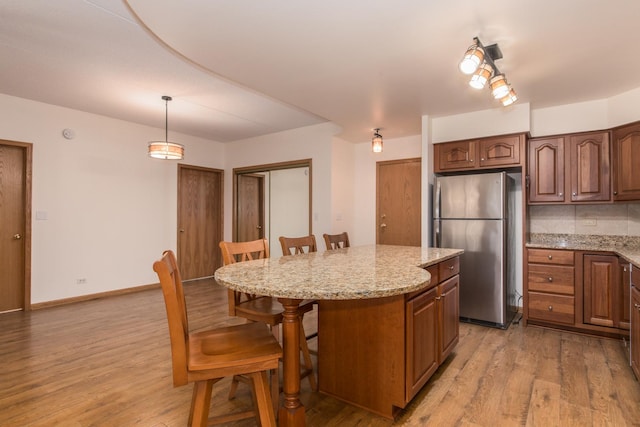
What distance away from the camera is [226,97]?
12.6 feet

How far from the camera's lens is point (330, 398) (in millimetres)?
2057

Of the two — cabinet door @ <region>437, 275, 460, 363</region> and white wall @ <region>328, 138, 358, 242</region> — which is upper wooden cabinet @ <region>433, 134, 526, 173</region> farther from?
cabinet door @ <region>437, 275, 460, 363</region>

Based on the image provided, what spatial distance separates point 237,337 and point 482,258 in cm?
282

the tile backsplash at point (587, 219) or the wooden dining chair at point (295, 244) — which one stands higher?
the tile backsplash at point (587, 219)

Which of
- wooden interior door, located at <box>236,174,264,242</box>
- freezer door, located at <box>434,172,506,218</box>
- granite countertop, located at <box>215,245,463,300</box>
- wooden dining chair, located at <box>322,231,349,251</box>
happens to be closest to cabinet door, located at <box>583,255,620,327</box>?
freezer door, located at <box>434,172,506,218</box>

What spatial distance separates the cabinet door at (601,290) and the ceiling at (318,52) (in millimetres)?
1652

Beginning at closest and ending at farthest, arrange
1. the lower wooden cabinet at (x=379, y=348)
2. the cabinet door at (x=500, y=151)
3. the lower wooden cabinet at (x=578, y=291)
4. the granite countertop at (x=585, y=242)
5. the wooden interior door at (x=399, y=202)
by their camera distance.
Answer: the lower wooden cabinet at (x=379, y=348) → the lower wooden cabinet at (x=578, y=291) → the granite countertop at (x=585, y=242) → the cabinet door at (x=500, y=151) → the wooden interior door at (x=399, y=202)

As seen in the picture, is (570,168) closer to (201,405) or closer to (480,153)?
(480,153)

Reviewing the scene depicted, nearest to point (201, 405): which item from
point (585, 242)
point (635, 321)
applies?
point (635, 321)

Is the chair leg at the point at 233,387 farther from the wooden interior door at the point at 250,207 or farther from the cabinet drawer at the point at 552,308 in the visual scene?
the wooden interior door at the point at 250,207

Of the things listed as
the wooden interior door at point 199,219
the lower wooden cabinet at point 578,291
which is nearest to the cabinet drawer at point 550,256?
the lower wooden cabinet at point 578,291

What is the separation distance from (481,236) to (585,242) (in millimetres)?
1206

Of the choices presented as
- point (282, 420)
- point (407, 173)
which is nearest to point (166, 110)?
point (407, 173)

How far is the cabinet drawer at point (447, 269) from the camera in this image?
2.28 m
